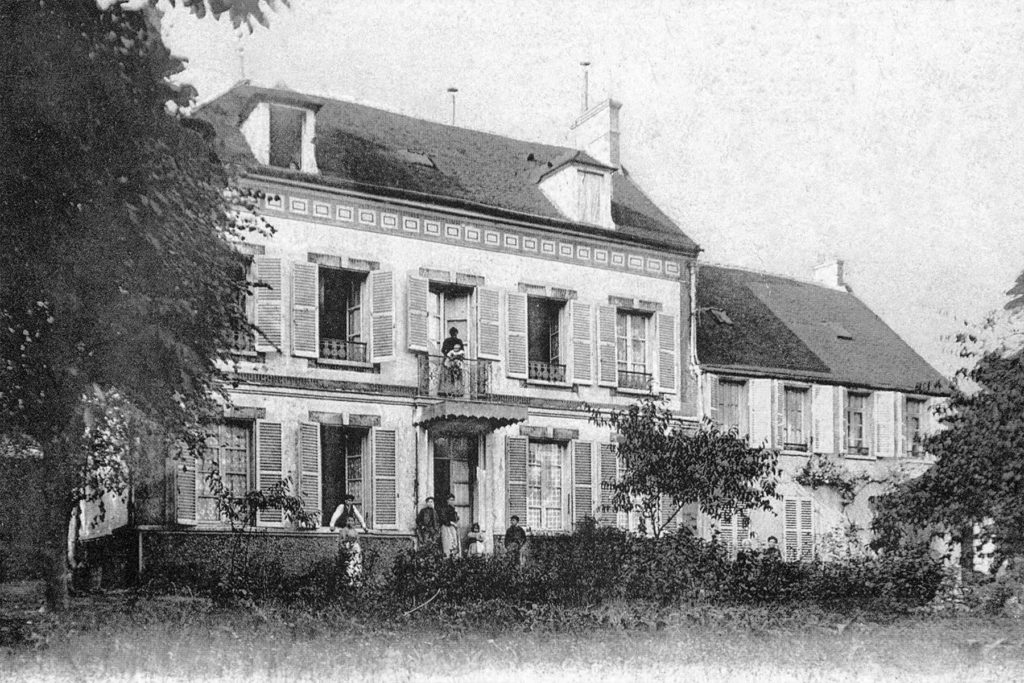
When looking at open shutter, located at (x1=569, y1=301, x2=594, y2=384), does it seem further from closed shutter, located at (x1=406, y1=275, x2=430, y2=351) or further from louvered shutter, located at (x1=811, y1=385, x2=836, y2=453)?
louvered shutter, located at (x1=811, y1=385, x2=836, y2=453)

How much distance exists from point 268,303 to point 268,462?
1.45 meters

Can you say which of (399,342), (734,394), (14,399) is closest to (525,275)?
(399,342)

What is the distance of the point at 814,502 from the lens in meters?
13.7

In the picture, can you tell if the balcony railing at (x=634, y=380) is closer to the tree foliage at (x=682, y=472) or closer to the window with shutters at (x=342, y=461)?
the tree foliage at (x=682, y=472)

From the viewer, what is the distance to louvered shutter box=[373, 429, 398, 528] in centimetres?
1237

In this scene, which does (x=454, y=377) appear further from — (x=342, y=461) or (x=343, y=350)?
(x=342, y=461)

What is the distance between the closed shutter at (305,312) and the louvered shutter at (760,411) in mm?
5173

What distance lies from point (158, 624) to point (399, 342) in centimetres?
428

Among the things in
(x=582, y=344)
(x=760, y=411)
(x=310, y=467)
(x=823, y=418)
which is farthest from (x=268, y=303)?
(x=823, y=418)

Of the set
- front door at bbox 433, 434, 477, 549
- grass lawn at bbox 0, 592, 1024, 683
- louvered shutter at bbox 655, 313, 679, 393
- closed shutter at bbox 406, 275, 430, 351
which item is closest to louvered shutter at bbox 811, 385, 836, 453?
louvered shutter at bbox 655, 313, 679, 393

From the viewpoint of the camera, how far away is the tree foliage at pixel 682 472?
1307 cm

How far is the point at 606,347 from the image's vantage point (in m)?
14.0

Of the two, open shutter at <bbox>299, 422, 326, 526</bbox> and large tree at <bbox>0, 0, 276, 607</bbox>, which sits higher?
large tree at <bbox>0, 0, 276, 607</bbox>

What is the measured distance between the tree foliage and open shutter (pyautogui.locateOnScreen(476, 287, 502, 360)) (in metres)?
1.73
